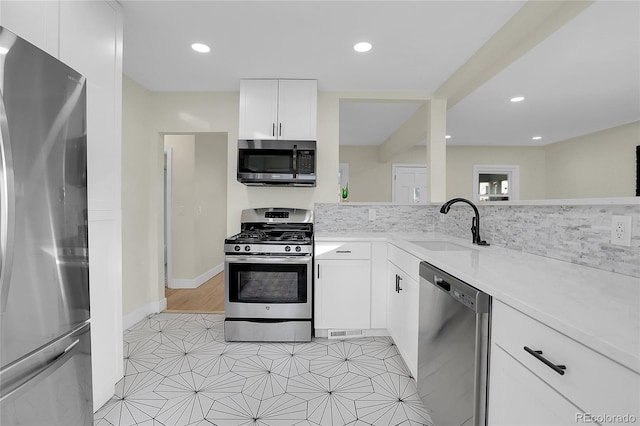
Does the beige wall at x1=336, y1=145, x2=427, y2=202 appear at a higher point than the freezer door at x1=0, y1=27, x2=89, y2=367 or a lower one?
higher

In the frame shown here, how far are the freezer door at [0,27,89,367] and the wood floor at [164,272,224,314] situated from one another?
2.21 m

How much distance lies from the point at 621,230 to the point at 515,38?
4.97ft

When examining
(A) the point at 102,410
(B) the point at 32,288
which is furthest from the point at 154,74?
(A) the point at 102,410

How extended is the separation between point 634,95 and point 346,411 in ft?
14.0

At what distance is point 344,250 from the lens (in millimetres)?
2562

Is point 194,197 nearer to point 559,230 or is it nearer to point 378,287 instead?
point 378,287

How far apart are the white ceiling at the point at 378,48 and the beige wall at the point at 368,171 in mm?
2916

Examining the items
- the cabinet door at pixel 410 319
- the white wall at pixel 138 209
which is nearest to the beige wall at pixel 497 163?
the cabinet door at pixel 410 319

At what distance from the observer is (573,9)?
5.27 feet

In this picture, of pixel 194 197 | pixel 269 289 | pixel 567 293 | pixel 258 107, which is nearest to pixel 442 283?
pixel 567 293

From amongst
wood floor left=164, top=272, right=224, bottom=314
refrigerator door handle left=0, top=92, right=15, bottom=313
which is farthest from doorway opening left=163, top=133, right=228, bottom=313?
refrigerator door handle left=0, top=92, right=15, bottom=313

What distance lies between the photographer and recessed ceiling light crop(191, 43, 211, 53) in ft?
7.38

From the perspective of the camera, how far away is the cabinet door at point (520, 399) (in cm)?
75

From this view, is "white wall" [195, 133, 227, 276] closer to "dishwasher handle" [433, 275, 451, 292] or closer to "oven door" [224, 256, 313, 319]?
"oven door" [224, 256, 313, 319]
